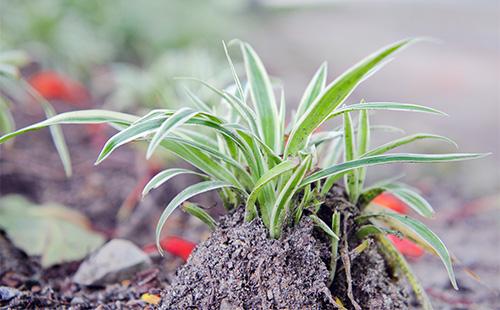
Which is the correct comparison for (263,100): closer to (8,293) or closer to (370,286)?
(370,286)

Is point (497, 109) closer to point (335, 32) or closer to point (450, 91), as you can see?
point (450, 91)

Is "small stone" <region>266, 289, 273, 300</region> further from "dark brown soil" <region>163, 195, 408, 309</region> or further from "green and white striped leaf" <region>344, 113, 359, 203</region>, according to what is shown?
"green and white striped leaf" <region>344, 113, 359, 203</region>

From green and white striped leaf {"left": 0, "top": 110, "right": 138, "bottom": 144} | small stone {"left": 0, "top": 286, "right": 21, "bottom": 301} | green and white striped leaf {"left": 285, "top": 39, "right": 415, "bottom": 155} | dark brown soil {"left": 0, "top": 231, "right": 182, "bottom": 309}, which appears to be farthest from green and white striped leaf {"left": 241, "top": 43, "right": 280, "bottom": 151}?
small stone {"left": 0, "top": 286, "right": 21, "bottom": 301}

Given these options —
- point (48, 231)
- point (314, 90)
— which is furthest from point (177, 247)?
point (314, 90)

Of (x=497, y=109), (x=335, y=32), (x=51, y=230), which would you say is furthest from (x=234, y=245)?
(x=335, y=32)

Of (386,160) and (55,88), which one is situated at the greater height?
(386,160)
